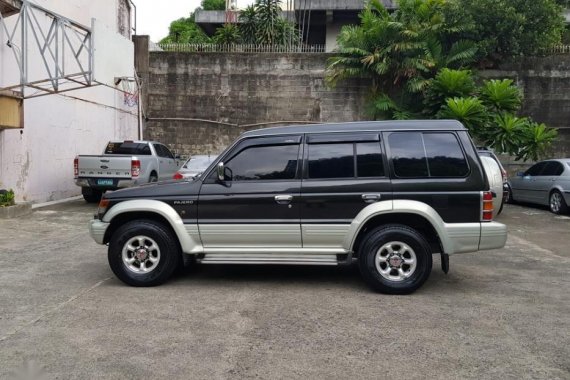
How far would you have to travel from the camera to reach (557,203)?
1285 centimetres

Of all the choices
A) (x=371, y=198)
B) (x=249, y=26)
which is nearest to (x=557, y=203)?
(x=371, y=198)

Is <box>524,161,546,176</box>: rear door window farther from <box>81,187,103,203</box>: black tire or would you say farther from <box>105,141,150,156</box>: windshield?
<box>81,187,103,203</box>: black tire

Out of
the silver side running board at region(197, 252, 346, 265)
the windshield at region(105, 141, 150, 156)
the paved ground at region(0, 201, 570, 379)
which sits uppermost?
the windshield at region(105, 141, 150, 156)

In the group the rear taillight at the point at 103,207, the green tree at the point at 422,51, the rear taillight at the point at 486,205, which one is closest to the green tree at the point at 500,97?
the green tree at the point at 422,51

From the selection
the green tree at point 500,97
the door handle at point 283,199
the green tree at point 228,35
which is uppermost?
the green tree at point 228,35

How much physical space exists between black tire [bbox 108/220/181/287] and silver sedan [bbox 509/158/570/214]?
33.8 ft

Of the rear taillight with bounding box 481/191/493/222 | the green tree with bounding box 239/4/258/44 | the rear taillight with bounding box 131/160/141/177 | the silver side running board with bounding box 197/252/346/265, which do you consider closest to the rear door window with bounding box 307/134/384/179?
the silver side running board with bounding box 197/252/346/265

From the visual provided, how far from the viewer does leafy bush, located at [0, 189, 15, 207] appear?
1120 cm

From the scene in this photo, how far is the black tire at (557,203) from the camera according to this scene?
41.4 ft

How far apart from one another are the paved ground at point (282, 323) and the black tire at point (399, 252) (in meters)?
0.14

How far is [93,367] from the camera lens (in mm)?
3838

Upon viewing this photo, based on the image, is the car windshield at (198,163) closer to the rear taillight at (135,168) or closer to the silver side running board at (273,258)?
the rear taillight at (135,168)

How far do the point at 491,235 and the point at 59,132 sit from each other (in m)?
12.4

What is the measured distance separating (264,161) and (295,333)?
2234 millimetres
